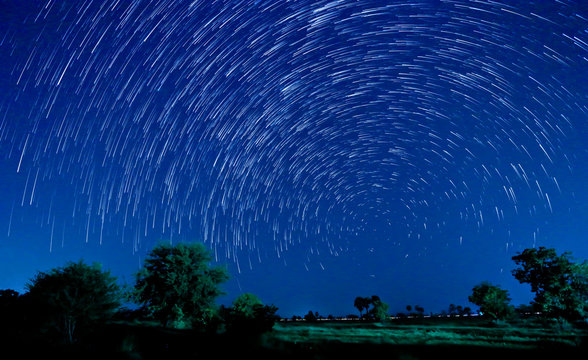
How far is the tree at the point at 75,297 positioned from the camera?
25.5 metres

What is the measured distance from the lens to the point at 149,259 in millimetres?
31453

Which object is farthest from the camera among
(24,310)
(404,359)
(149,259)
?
(24,310)

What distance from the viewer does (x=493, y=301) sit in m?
48.7

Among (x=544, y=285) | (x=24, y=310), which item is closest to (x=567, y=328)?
(x=544, y=285)

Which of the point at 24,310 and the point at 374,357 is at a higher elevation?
the point at 24,310

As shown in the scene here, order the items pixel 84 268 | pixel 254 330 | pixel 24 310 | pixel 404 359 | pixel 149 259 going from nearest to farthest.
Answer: pixel 404 359, pixel 254 330, pixel 84 268, pixel 149 259, pixel 24 310

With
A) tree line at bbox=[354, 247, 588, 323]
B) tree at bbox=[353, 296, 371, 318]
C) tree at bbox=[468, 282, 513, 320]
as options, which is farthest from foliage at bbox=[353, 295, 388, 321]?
tree line at bbox=[354, 247, 588, 323]

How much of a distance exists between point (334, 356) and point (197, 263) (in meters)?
20.6

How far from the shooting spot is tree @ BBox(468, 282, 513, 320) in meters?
48.1

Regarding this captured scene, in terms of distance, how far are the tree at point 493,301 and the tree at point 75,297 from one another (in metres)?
51.3

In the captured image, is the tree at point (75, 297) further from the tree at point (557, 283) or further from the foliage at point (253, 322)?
the tree at point (557, 283)

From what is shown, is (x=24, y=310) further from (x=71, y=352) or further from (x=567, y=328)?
(x=567, y=328)

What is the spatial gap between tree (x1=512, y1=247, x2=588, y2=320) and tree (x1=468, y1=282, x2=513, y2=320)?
10.4 metres

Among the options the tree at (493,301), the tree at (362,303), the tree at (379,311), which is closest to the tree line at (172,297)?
the tree at (493,301)
